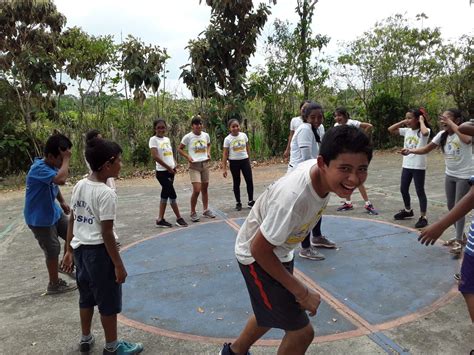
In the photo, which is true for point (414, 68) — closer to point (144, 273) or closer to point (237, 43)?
point (237, 43)

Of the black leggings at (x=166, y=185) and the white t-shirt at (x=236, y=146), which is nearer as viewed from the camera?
the black leggings at (x=166, y=185)

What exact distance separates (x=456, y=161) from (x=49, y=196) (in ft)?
13.9

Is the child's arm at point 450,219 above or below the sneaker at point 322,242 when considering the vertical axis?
above

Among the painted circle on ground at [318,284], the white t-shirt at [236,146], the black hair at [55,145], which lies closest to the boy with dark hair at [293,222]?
the painted circle on ground at [318,284]

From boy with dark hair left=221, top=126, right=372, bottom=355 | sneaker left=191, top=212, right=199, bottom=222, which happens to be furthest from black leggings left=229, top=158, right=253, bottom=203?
boy with dark hair left=221, top=126, right=372, bottom=355

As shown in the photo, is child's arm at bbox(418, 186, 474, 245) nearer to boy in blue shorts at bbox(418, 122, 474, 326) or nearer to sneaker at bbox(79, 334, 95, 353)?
boy in blue shorts at bbox(418, 122, 474, 326)

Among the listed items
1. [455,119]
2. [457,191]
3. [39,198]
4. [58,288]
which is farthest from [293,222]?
[455,119]

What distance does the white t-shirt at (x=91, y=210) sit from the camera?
8.91 ft

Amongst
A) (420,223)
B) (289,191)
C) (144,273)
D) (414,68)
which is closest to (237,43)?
(414,68)

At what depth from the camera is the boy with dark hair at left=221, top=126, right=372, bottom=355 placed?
6.17 feet

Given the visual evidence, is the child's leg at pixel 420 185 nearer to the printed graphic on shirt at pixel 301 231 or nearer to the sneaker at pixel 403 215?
the sneaker at pixel 403 215

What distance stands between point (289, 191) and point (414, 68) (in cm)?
1450

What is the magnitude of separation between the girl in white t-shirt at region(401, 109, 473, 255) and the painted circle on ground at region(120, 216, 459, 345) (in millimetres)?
333

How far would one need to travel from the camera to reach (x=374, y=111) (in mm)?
14781
